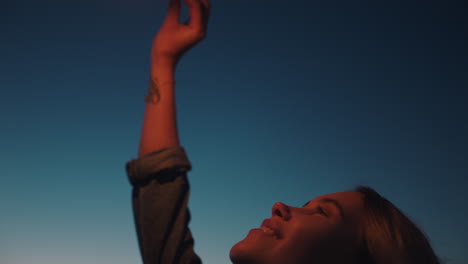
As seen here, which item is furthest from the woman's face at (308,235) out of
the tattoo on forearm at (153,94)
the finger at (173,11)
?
the finger at (173,11)

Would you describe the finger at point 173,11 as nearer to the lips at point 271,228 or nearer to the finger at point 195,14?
the finger at point 195,14

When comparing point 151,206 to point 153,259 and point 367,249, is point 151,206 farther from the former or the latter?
point 367,249

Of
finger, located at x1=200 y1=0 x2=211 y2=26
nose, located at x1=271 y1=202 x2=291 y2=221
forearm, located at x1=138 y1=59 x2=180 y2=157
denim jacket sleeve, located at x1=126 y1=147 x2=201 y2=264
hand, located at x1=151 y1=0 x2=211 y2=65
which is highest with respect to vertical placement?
finger, located at x1=200 y1=0 x2=211 y2=26

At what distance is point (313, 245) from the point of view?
157 centimetres

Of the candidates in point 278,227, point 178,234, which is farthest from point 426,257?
point 178,234

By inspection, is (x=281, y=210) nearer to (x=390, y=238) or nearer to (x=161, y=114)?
(x=390, y=238)

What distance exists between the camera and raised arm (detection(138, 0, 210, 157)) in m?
1.36

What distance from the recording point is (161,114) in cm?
138

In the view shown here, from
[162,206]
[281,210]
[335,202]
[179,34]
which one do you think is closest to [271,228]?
[281,210]

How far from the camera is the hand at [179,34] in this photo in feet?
4.92

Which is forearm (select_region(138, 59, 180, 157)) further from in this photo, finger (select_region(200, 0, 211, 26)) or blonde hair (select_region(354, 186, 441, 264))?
blonde hair (select_region(354, 186, 441, 264))

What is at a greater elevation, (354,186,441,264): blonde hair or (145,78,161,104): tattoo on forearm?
(145,78,161,104): tattoo on forearm

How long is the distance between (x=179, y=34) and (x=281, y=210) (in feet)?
3.15

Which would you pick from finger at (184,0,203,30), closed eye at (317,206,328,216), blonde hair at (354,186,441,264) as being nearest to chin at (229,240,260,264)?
closed eye at (317,206,328,216)
